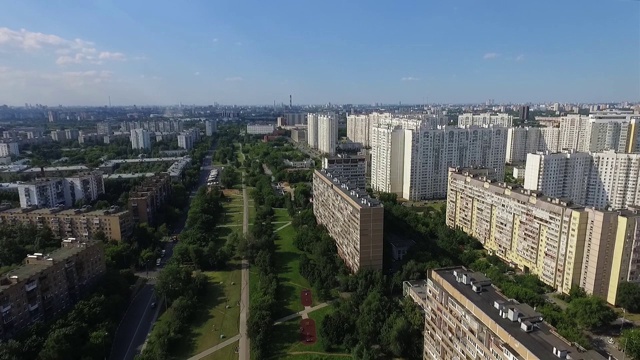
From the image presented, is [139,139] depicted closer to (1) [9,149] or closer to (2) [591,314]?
(1) [9,149]

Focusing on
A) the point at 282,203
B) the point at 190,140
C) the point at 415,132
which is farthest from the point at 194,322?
the point at 190,140

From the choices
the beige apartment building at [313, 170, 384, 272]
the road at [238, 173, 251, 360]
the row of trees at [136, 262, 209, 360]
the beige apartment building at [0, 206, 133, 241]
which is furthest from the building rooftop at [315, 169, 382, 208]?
the beige apartment building at [0, 206, 133, 241]

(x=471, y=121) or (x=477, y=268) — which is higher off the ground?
(x=471, y=121)

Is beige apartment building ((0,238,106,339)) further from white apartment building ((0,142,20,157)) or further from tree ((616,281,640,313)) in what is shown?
white apartment building ((0,142,20,157))

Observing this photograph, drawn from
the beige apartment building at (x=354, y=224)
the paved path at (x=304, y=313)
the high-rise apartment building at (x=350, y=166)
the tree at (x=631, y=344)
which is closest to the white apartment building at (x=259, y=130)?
the high-rise apartment building at (x=350, y=166)

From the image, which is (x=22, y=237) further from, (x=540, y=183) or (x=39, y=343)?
(x=540, y=183)

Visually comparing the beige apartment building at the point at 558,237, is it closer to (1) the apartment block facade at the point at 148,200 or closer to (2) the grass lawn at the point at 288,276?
(2) the grass lawn at the point at 288,276
